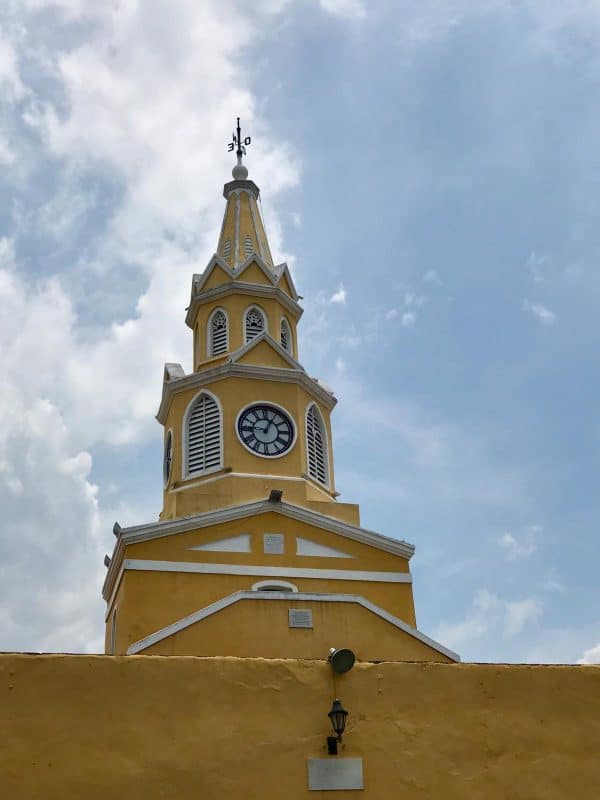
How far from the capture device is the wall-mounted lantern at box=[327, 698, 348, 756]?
10094 mm

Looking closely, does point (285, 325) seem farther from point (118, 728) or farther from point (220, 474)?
point (118, 728)

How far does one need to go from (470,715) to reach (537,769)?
0.97 metres

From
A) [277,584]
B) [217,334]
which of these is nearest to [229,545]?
[277,584]

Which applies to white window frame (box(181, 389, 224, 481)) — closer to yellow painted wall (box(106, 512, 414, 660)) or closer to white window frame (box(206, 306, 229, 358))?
white window frame (box(206, 306, 229, 358))

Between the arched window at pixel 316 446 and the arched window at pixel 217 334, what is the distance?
3.51 m

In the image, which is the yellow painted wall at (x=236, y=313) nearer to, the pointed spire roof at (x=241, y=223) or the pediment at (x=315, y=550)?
the pointed spire roof at (x=241, y=223)

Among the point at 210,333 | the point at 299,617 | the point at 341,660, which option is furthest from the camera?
the point at 210,333

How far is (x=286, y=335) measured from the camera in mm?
29328

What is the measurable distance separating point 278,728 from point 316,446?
16238mm

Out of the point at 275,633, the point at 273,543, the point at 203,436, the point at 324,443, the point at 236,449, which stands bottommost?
the point at 275,633

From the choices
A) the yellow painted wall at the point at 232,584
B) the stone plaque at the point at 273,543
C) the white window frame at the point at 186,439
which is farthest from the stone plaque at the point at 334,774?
the white window frame at the point at 186,439

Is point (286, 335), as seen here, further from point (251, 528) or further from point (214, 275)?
point (251, 528)

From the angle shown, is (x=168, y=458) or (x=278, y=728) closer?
(x=278, y=728)

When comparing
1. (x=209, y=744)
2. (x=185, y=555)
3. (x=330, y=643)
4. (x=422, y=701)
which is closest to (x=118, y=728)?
(x=209, y=744)
